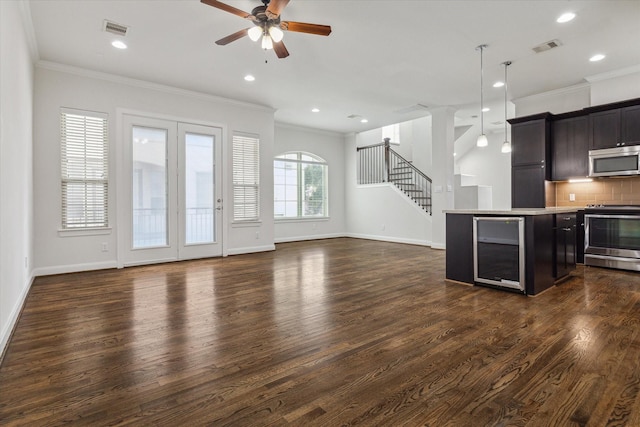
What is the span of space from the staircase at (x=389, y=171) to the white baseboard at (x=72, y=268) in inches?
270

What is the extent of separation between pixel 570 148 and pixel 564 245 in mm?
2301

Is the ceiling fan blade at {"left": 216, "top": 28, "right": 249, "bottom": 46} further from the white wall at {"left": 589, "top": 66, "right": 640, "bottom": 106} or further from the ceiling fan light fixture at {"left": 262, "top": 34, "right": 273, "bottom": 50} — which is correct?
the white wall at {"left": 589, "top": 66, "right": 640, "bottom": 106}

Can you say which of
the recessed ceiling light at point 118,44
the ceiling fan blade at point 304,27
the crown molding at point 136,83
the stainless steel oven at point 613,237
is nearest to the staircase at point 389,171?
the crown molding at point 136,83

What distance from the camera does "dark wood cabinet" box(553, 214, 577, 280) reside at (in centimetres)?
410

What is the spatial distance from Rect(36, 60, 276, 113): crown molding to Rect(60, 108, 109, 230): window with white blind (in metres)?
0.59

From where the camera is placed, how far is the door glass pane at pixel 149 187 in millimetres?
5535

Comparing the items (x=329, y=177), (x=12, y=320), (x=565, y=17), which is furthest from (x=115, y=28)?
(x=329, y=177)

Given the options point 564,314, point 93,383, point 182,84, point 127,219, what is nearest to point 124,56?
point 182,84

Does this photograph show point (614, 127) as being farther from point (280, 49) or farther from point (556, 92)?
point (280, 49)

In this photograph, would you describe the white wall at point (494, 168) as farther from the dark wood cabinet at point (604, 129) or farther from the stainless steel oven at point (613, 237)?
the stainless steel oven at point (613, 237)

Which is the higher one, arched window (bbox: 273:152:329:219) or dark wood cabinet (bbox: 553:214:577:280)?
arched window (bbox: 273:152:329:219)

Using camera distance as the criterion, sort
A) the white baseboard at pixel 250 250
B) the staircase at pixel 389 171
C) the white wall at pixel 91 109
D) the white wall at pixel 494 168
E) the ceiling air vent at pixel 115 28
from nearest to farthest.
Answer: the ceiling air vent at pixel 115 28
the white wall at pixel 91 109
the white baseboard at pixel 250 250
the staircase at pixel 389 171
the white wall at pixel 494 168

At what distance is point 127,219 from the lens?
5410 mm

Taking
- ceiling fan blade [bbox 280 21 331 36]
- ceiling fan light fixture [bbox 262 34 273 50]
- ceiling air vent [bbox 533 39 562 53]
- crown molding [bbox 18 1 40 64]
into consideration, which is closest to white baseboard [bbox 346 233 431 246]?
ceiling air vent [bbox 533 39 562 53]
